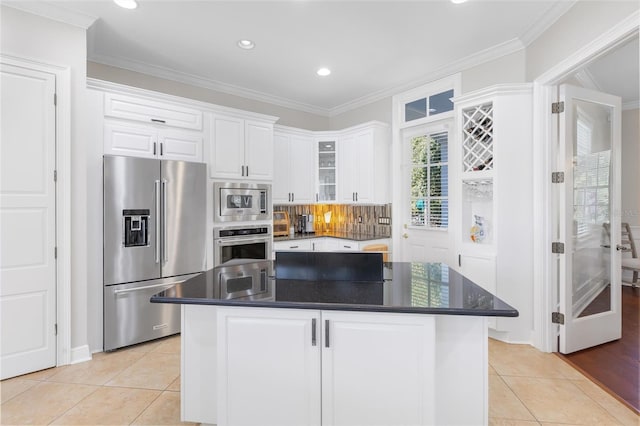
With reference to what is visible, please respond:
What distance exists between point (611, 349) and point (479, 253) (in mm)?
1376

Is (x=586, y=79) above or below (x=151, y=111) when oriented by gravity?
above

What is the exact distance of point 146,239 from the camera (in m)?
3.14

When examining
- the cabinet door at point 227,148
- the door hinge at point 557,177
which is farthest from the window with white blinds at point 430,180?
the cabinet door at point 227,148

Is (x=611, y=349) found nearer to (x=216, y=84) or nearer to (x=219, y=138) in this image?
(x=219, y=138)

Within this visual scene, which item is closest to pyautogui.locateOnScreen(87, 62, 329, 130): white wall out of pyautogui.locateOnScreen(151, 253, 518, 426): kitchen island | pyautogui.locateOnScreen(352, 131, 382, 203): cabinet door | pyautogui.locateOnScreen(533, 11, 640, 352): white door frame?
pyautogui.locateOnScreen(352, 131, 382, 203): cabinet door

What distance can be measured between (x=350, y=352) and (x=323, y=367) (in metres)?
0.15

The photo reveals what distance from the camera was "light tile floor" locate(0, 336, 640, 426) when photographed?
81.2 inches

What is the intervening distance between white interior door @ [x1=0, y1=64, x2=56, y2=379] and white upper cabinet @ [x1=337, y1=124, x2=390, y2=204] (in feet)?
10.9

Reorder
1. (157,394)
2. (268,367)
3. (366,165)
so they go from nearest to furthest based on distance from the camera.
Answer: (268,367) < (157,394) < (366,165)

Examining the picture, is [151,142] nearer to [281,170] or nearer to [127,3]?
[127,3]

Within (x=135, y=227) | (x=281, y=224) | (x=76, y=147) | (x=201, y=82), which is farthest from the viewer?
(x=281, y=224)

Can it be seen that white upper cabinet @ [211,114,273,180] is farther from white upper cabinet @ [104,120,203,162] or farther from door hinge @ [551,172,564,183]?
door hinge @ [551,172,564,183]

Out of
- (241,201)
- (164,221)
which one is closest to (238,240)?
(241,201)

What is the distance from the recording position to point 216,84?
4.27 meters
